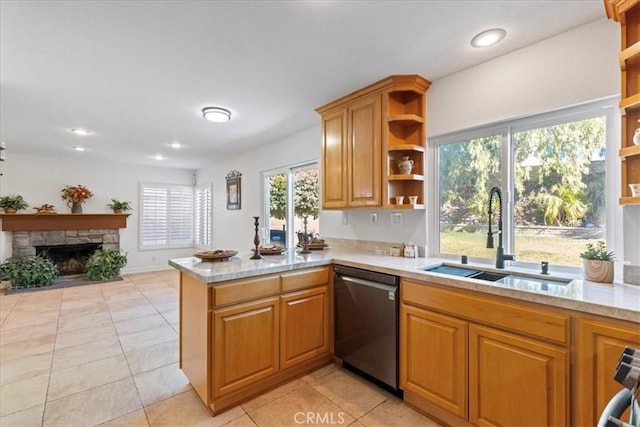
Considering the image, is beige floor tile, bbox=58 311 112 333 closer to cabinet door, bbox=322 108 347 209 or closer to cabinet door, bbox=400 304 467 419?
cabinet door, bbox=322 108 347 209

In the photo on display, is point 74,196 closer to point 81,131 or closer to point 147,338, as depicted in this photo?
point 81,131

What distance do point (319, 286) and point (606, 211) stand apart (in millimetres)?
1962

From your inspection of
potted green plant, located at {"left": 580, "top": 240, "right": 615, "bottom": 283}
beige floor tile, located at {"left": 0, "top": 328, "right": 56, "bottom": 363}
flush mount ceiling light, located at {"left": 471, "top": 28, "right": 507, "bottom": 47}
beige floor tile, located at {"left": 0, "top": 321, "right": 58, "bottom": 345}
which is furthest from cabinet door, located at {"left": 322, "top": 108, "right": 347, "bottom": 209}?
beige floor tile, located at {"left": 0, "top": 321, "right": 58, "bottom": 345}

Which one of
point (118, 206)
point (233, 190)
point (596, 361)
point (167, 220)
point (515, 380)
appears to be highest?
point (233, 190)

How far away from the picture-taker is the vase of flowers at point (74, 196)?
5.61 meters

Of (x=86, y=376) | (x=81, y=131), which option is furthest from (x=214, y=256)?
(x=81, y=131)

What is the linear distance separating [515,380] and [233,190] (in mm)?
4924

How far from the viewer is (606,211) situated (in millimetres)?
1780

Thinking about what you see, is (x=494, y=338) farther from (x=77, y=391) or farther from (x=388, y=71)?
(x=77, y=391)

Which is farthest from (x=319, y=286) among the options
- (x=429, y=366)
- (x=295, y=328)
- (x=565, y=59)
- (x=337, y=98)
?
(x=565, y=59)

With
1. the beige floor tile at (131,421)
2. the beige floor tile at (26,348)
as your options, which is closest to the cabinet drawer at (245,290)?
the beige floor tile at (131,421)

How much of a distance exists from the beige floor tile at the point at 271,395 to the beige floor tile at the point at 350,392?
0.45ft

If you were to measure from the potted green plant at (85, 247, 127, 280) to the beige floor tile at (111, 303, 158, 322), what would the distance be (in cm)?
211

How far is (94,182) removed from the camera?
19.6 feet
